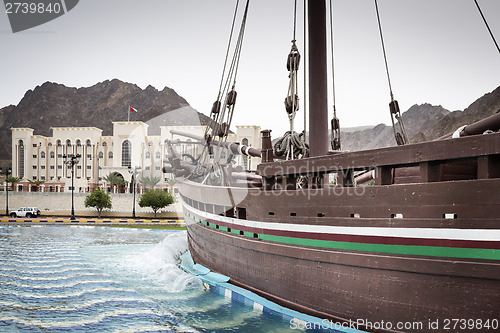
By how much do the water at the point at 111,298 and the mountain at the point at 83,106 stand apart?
111185 millimetres

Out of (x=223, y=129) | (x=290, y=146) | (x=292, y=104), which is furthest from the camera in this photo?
(x=223, y=129)

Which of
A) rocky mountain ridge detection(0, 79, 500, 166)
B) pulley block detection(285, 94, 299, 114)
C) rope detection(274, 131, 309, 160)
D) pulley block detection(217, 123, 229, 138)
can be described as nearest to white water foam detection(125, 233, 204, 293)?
rope detection(274, 131, 309, 160)

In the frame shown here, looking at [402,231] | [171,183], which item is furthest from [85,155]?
[402,231]

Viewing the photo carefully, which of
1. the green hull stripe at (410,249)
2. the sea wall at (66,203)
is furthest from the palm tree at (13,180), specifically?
the green hull stripe at (410,249)

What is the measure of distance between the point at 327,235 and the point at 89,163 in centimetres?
6221

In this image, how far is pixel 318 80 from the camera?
6.45 m

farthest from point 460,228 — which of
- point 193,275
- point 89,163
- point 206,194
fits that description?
point 89,163

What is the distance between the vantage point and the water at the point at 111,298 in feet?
17.4

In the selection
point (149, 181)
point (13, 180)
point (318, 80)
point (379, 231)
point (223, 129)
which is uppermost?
point (318, 80)

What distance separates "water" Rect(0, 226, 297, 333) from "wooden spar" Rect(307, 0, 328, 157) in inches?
116

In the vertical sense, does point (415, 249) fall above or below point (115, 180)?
below

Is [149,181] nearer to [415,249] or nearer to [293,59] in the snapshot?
[293,59]

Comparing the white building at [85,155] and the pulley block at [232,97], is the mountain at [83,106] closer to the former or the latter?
the white building at [85,155]

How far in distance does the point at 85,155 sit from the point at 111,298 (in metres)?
58.6
